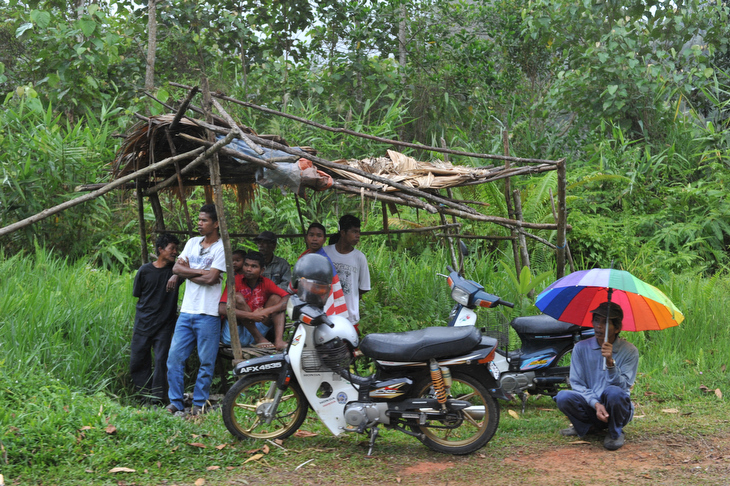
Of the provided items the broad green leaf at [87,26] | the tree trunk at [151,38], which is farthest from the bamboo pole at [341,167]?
the tree trunk at [151,38]

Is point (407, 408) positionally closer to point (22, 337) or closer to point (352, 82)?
point (22, 337)

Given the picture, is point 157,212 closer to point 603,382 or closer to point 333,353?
point 333,353

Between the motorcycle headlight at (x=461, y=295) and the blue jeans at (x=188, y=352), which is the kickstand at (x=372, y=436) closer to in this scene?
the motorcycle headlight at (x=461, y=295)

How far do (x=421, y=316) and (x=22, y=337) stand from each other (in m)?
4.39

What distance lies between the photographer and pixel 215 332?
5.76m

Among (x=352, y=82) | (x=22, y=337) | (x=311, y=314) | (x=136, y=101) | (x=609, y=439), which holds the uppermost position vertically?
A: (x=352, y=82)

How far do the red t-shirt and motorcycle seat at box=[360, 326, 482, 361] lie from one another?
5.55 ft

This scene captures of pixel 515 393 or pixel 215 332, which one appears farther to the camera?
pixel 515 393

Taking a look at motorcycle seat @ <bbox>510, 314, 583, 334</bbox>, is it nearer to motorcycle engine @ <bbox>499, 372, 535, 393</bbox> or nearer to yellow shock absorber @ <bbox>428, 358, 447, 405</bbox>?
motorcycle engine @ <bbox>499, 372, 535, 393</bbox>

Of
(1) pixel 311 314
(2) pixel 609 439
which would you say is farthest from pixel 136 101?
(2) pixel 609 439

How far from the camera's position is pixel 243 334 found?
634cm

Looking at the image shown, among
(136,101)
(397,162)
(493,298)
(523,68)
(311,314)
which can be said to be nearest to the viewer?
(311,314)

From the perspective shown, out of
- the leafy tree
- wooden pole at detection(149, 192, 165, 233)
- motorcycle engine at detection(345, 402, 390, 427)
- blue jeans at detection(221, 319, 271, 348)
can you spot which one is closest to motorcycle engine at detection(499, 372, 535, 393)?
motorcycle engine at detection(345, 402, 390, 427)

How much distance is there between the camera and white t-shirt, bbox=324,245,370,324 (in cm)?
638
